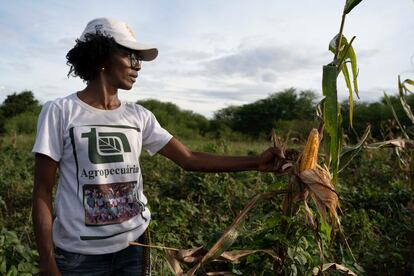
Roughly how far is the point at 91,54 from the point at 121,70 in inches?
4.5

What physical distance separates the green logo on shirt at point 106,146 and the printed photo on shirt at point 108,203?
3.5 inches

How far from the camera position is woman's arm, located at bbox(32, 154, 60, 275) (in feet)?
4.33

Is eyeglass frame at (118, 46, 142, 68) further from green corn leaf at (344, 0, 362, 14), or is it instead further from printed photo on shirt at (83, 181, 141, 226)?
green corn leaf at (344, 0, 362, 14)

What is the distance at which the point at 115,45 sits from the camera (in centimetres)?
151

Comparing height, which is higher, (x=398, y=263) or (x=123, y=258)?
(x=123, y=258)

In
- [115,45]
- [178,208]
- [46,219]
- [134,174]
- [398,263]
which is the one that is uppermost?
[115,45]

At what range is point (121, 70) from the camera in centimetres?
151

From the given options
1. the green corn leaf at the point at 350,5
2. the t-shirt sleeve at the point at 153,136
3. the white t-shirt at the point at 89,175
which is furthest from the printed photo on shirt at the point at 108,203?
the green corn leaf at the point at 350,5

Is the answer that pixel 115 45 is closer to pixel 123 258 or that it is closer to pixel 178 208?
pixel 123 258

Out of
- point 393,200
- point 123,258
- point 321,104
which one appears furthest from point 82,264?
point 393,200

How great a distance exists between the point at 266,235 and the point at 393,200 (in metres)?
2.43

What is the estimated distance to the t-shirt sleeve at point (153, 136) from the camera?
1645 millimetres

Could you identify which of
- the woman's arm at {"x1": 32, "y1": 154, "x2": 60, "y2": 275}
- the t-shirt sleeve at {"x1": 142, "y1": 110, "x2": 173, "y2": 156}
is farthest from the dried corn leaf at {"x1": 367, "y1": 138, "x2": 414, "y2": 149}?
the woman's arm at {"x1": 32, "y1": 154, "x2": 60, "y2": 275}

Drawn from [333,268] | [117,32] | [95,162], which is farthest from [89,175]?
[333,268]
